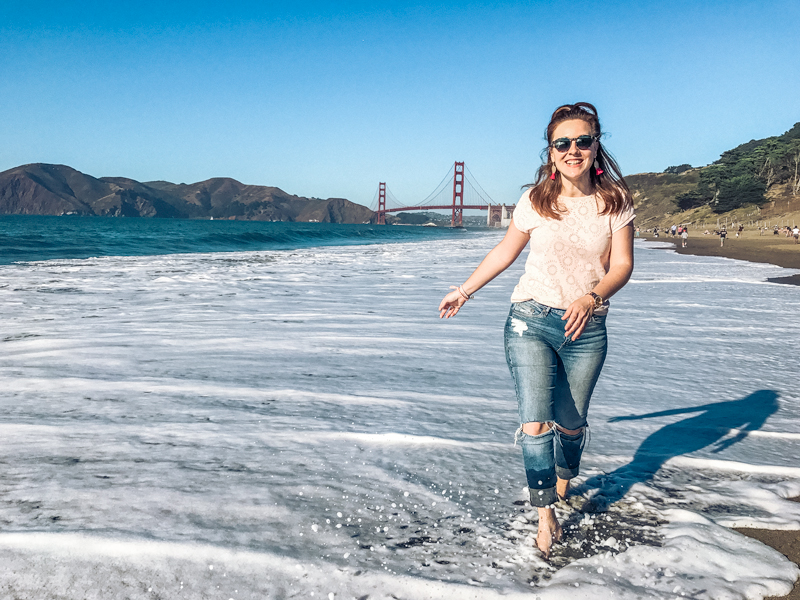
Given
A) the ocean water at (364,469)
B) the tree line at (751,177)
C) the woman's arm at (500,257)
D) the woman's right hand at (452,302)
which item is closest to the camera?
the ocean water at (364,469)

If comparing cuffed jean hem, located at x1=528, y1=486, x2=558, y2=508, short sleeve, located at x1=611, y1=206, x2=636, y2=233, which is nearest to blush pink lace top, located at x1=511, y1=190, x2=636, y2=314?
short sleeve, located at x1=611, y1=206, x2=636, y2=233

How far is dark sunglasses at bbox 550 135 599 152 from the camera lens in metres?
1.75

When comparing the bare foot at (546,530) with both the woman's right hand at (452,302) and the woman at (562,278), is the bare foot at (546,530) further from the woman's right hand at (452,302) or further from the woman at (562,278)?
the woman's right hand at (452,302)

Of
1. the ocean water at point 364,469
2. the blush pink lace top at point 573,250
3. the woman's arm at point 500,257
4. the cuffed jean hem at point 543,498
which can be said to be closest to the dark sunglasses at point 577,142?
the blush pink lace top at point 573,250

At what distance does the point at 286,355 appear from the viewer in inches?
165

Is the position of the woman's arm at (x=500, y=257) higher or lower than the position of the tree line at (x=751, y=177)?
lower

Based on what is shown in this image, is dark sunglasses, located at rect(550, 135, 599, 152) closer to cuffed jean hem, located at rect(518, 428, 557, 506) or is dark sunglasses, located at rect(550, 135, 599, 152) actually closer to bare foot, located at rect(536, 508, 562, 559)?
cuffed jean hem, located at rect(518, 428, 557, 506)

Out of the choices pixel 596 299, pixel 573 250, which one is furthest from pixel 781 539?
pixel 573 250

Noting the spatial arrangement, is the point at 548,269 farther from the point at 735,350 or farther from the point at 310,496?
the point at 735,350

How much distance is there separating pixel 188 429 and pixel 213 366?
4.08ft

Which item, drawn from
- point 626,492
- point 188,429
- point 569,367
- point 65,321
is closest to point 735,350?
point 626,492

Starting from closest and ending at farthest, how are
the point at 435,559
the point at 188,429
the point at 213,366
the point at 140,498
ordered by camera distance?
1. the point at 435,559
2. the point at 140,498
3. the point at 188,429
4. the point at 213,366

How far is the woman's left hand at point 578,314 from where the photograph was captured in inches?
64.4

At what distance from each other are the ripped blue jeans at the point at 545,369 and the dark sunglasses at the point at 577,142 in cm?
50
